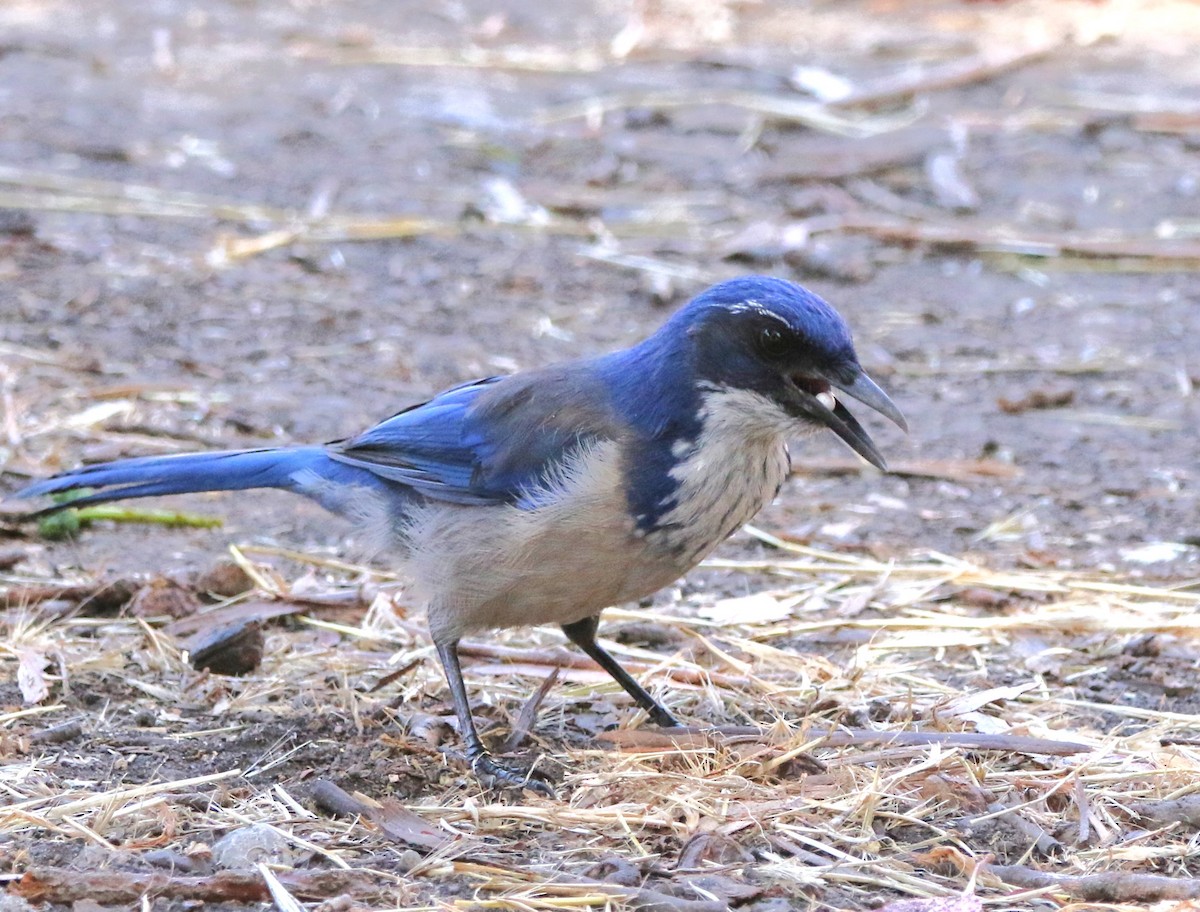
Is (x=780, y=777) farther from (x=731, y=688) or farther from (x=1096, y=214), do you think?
(x=1096, y=214)

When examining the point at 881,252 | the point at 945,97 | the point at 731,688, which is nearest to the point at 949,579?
the point at 731,688

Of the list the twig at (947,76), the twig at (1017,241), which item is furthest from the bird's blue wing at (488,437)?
the twig at (947,76)

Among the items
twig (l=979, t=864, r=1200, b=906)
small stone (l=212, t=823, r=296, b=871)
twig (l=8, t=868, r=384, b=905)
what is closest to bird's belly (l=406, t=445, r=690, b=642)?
small stone (l=212, t=823, r=296, b=871)

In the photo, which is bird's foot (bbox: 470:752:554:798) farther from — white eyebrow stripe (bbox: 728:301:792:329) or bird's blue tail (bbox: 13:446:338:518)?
white eyebrow stripe (bbox: 728:301:792:329)

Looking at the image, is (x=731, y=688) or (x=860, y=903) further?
(x=731, y=688)

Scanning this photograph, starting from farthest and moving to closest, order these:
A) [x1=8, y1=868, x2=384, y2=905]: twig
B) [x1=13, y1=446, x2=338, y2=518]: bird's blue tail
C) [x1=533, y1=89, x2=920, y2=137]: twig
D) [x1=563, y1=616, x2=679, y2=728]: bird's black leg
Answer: [x1=533, y1=89, x2=920, y2=137]: twig, [x1=13, y1=446, x2=338, y2=518]: bird's blue tail, [x1=563, y1=616, x2=679, y2=728]: bird's black leg, [x1=8, y1=868, x2=384, y2=905]: twig

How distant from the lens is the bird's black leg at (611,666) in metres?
4.86

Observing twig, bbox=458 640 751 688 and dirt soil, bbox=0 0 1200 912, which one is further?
twig, bbox=458 640 751 688

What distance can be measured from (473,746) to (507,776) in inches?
8.9

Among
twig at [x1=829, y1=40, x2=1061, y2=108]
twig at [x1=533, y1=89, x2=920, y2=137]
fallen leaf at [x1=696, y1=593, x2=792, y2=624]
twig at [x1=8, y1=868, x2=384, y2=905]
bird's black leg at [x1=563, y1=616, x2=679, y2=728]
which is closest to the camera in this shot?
twig at [x1=8, y1=868, x2=384, y2=905]

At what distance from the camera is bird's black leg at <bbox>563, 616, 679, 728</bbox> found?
4863mm

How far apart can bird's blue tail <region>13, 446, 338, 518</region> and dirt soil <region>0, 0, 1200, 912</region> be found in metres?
0.46

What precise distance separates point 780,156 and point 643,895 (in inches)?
323

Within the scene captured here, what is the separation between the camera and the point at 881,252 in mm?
9930
